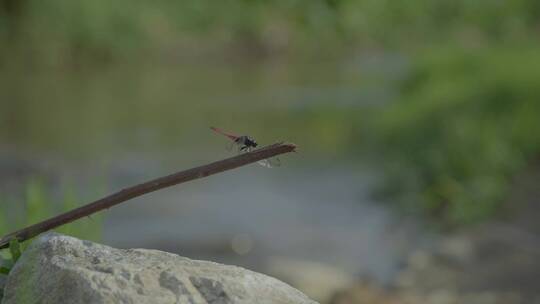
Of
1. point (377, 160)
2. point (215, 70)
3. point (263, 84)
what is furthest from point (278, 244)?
point (215, 70)

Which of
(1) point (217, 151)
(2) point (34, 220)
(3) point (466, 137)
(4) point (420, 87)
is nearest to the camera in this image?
(2) point (34, 220)

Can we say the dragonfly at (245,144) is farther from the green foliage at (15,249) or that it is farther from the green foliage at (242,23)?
the green foliage at (242,23)

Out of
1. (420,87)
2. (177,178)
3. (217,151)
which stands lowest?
(177,178)

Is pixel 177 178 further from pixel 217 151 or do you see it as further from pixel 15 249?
pixel 217 151

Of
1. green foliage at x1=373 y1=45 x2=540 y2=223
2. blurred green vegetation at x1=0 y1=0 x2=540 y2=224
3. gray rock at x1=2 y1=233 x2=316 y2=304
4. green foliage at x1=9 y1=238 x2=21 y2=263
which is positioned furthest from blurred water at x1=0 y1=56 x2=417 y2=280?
gray rock at x1=2 y1=233 x2=316 y2=304

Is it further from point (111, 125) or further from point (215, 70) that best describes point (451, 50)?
point (215, 70)

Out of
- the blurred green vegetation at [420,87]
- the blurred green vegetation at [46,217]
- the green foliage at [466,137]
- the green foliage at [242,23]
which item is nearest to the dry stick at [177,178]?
the blurred green vegetation at [46,217]

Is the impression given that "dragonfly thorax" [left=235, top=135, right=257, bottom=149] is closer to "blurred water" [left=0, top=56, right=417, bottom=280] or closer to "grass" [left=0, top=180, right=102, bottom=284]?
"grass" [left=0, top=180, right=102, bottom=284]

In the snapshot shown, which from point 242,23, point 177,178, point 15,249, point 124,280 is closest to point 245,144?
point 177,178
